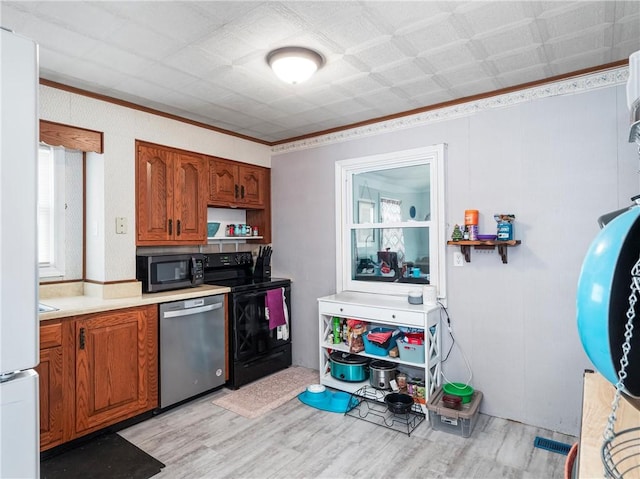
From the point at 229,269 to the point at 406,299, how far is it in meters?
1.84

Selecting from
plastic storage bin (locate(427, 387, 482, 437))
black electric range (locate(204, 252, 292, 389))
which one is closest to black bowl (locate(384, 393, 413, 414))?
plastic storage bin (locate(427, 387, 482, 437))

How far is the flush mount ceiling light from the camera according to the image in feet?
7.23

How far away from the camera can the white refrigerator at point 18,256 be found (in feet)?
2.77

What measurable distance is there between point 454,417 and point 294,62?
101 inches

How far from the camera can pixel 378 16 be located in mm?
1886

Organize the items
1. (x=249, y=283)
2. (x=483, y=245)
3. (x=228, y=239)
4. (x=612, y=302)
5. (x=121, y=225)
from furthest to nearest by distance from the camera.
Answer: (x=228, y=239), (x=249, y=283), (x=121, y=225), (x=483, y=245), (x=612, y=302)

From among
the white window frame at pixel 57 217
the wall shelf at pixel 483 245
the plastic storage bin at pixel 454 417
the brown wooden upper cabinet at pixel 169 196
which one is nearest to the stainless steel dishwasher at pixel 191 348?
the brown wooden upper cabinet at pixel 169 196

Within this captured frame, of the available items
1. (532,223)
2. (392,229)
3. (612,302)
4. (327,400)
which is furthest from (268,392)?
(612,302)

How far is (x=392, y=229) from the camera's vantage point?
3525 millimetres

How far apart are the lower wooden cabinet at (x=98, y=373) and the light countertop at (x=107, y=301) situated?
0.05 m

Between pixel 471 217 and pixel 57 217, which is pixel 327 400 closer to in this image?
pixel 471 217

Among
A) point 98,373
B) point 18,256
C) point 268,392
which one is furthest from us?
point 268,392

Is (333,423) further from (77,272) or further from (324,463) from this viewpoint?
(77,272)

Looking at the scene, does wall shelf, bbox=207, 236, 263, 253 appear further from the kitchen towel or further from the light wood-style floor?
the light wood-style floor
